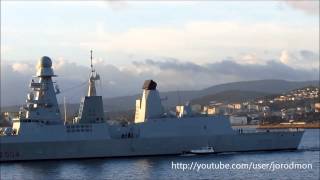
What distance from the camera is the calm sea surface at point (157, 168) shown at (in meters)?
31.0

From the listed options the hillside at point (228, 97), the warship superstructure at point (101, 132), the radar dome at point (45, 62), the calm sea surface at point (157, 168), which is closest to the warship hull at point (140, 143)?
the warship superstructure at point (101, 132)

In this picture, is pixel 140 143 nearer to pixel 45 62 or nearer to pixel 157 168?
pixel 157 168

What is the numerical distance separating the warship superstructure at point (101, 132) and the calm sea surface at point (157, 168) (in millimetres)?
909

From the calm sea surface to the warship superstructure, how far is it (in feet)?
2.98

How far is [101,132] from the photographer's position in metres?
39.4

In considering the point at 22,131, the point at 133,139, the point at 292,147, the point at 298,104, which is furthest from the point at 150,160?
the point at 298,104

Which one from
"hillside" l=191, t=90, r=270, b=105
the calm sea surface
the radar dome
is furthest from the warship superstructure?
"hillside" l=191, t=90, r=270, b=105

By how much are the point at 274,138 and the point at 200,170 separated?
12314 millimetres

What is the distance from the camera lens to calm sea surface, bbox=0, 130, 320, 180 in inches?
1222

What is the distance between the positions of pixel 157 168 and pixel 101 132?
6617mm

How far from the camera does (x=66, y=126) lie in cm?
3875

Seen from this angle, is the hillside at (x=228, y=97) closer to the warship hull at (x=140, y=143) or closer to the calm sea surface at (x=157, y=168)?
the warship hull at (x=140, y=143)

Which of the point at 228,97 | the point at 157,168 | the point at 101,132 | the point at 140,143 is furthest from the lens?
the point at 228,97

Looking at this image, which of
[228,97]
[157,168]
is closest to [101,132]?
[157,168]
